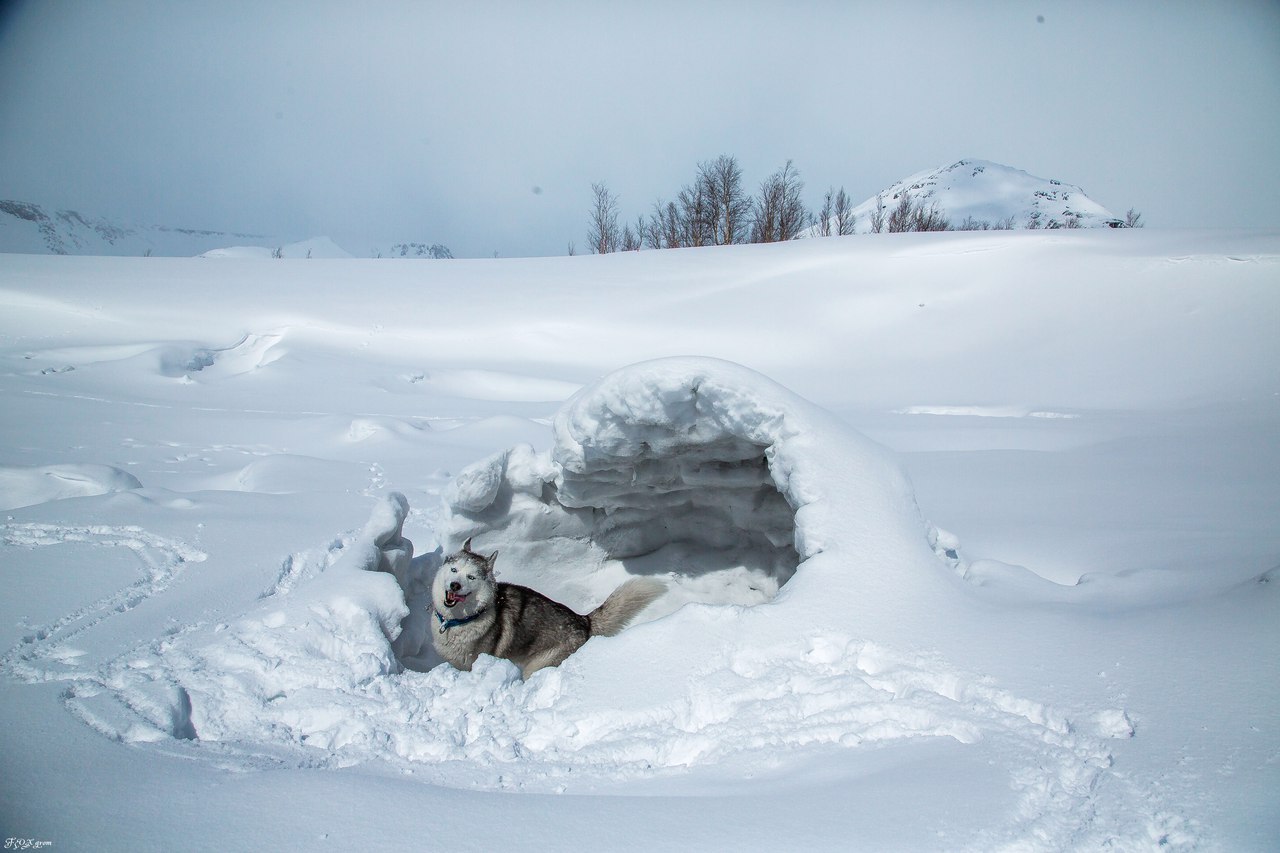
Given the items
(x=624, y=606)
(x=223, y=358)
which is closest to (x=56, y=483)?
(x=624, y=606)

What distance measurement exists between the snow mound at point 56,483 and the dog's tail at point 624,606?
3961mm

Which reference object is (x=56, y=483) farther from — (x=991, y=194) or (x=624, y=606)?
(x=991, y=194)

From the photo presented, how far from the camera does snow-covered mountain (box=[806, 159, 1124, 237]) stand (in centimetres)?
7388

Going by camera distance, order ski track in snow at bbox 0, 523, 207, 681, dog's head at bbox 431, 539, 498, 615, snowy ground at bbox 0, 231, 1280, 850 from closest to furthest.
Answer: snowy ground at bbox 0, 231, 1280, 850
ski track in snow at bbox 0, 523, 207, 681
dog's head at bbox 431, 539, 498, 615

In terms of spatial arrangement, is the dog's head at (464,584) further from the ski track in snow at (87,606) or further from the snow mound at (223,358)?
the snow mound at (223,358)

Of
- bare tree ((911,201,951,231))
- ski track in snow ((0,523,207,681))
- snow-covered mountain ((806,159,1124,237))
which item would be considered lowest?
ski track in snow ((0,523,207,681))

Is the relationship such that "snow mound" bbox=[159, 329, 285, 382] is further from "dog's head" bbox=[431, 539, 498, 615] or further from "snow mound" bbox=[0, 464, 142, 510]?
"dog's head" bbox=[431, 539, 498, 615]

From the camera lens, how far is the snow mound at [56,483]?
4441 mm

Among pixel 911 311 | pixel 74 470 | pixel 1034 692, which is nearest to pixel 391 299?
pixel 74 470

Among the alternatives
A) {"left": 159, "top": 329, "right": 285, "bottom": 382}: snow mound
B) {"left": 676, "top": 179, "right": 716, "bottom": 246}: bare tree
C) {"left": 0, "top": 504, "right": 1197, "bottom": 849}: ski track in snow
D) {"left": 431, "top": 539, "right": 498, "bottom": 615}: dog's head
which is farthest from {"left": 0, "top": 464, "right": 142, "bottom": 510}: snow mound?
{"left": 676, "top": 179, "right": 716, "bottom": 246}: bare tree

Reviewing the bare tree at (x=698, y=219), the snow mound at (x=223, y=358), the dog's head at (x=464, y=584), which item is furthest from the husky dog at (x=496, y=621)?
the bare tree at (x=698, y=219)

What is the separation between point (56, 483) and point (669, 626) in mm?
5051

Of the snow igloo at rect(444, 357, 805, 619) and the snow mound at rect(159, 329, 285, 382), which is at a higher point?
the snow mound at rect(159, 329, 285, 382)

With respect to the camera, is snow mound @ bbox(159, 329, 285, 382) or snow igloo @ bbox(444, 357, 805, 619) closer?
snow igloo @ bbox(444, 357, 805, 619)
